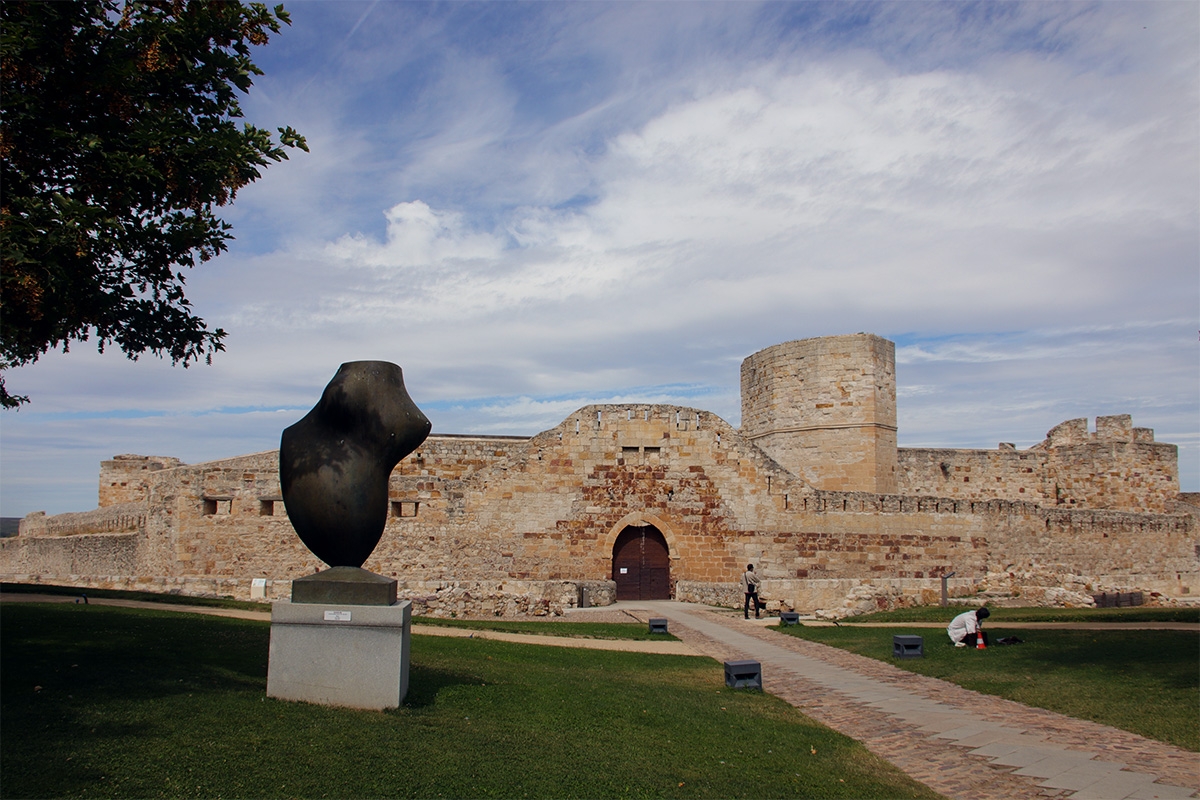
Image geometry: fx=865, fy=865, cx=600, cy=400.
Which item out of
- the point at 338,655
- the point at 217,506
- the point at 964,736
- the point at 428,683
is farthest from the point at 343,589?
the point at 217,506

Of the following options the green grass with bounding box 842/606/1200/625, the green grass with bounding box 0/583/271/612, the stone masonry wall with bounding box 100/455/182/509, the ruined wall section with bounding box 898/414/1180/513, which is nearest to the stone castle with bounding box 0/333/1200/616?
the green grass with bounding box 842/606/1200/625

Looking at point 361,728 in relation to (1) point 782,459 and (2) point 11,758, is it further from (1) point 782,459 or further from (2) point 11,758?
(1) point 782,459

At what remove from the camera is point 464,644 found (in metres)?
12.1

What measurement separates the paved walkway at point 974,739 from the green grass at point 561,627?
11.2 ft

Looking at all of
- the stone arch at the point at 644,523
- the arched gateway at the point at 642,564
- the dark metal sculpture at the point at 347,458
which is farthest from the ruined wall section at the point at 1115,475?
the dark metal sculpture at the point at 347,458

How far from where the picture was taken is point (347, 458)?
7.75 meters

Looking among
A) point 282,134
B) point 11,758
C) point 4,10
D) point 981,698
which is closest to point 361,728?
point 11,758

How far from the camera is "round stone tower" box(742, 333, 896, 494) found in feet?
86.8

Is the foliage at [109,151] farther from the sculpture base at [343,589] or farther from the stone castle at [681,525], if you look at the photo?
the stone castle at [681,525]

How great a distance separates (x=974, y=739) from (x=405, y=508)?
17.0 m

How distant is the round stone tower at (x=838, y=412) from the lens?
86.8 ft

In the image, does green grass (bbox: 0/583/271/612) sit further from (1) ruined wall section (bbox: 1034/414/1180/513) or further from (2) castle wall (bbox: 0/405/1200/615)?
(1) ruined wall section (bbox: 1034/414/1180/513)

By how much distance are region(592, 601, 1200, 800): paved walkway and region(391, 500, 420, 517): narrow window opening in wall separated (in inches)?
495

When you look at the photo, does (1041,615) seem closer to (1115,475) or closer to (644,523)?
(644,523)
